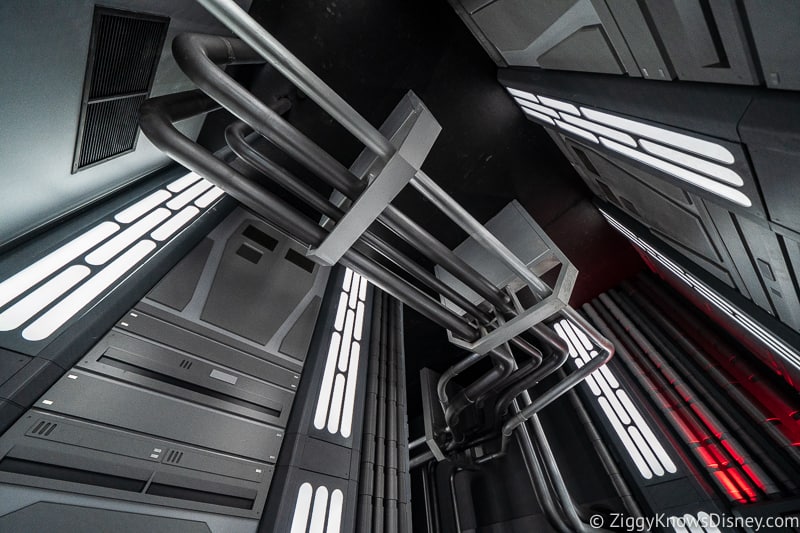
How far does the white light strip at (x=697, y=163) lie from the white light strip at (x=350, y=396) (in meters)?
3.29

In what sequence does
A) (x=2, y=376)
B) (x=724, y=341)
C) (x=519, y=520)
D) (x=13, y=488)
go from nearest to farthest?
1. (x=13, y=488)
2. (x=2, y=376)
3. (x=724, y=341)
4. (x=519, y=520)

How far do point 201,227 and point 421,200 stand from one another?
2.85 meters

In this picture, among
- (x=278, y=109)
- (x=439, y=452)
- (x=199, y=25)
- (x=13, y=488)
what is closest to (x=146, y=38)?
(x=199, y=25)

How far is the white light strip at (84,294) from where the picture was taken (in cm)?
167

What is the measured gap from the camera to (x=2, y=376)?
1.47m

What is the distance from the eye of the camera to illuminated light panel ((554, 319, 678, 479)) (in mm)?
3821

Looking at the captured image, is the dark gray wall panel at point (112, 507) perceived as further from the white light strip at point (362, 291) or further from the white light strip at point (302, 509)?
the white light strip at point (362, 291)

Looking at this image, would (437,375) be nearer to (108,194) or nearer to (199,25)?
(108,194)

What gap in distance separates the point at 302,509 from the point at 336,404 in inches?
33.6

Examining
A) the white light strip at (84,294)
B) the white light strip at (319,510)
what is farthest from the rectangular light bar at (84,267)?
the white light strip at (319,510)

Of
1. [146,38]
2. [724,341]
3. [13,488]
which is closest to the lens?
[13,488]

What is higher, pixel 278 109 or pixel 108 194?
pixel 278 109

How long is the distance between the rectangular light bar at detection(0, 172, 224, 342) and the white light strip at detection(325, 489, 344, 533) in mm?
2207

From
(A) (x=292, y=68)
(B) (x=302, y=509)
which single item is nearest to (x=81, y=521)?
(B) (x=302, y=509)
